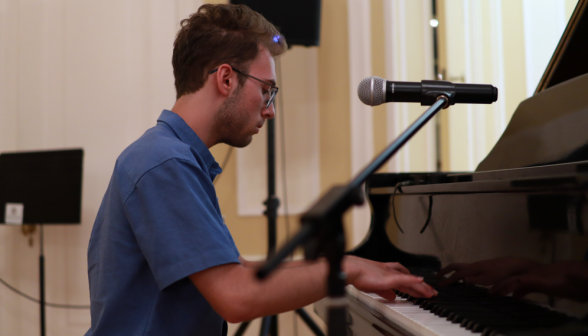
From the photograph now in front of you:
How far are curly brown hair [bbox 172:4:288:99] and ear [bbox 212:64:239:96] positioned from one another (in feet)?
0.08

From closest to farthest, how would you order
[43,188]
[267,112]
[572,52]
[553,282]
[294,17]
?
[553,282] → [267,112] → [572,52] → [294,17] → [43,188]

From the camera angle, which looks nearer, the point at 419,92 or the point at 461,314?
the point at 461,314

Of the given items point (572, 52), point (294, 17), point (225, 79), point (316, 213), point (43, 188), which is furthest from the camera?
point (43, 188)

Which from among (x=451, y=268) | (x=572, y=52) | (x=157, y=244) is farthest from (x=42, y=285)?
(x=572, y=52)

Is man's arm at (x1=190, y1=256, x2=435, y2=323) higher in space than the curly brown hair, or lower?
lower

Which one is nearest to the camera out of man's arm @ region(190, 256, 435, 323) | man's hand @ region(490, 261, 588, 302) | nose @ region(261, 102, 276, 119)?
man's hand @ region(490, 261, 588, 302)

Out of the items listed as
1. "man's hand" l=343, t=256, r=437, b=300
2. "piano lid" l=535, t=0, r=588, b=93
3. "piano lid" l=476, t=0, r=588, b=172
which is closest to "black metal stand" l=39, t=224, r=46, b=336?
"man's hand" l=343, t=256, r=437, b=300

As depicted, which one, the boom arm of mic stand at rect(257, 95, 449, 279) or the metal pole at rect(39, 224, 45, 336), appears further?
the metal pole at rect(39, 224, 45, 336)

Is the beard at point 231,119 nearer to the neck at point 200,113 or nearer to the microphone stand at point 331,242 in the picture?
the neck at point 200,113

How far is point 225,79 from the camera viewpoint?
4.11 ft

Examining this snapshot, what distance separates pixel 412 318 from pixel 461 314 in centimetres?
10

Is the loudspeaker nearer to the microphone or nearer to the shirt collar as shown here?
the shirt collar

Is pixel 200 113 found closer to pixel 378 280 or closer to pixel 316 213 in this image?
pixel 378 280

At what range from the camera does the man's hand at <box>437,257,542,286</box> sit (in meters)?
0.95
